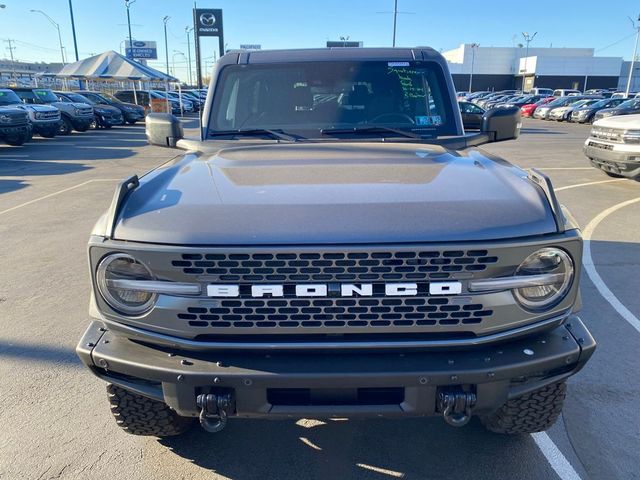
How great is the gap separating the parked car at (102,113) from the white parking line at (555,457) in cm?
2515

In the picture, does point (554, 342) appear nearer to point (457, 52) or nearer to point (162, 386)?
point (162, 386)

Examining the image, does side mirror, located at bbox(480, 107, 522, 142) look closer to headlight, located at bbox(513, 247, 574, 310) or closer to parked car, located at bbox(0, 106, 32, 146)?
headlight, located at bbox(513, 247, 574, 310)

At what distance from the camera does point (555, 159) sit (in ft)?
48.9

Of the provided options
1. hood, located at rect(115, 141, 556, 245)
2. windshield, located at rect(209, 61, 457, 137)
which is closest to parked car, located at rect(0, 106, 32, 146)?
windshield, located at rect(209, 61, 457, 137)

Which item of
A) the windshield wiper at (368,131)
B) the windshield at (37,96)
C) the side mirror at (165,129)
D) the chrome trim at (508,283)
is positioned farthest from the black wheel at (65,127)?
the chrome trim at (508,283)

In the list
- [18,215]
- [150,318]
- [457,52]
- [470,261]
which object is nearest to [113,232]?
[150,318]

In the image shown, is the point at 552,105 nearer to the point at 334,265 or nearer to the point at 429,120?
the point at 429,120

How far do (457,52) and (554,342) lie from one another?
9195 cm

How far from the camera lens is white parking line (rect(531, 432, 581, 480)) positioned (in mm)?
2570

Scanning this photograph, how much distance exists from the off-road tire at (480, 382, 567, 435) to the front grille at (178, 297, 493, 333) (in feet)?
2.28

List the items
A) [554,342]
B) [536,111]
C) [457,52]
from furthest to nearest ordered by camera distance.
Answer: [457,52], [536,111], [554,342]

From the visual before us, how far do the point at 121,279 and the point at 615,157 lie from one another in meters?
10.3

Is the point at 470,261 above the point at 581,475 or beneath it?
above

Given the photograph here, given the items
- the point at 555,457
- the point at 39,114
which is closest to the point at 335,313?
the point at 555,457
